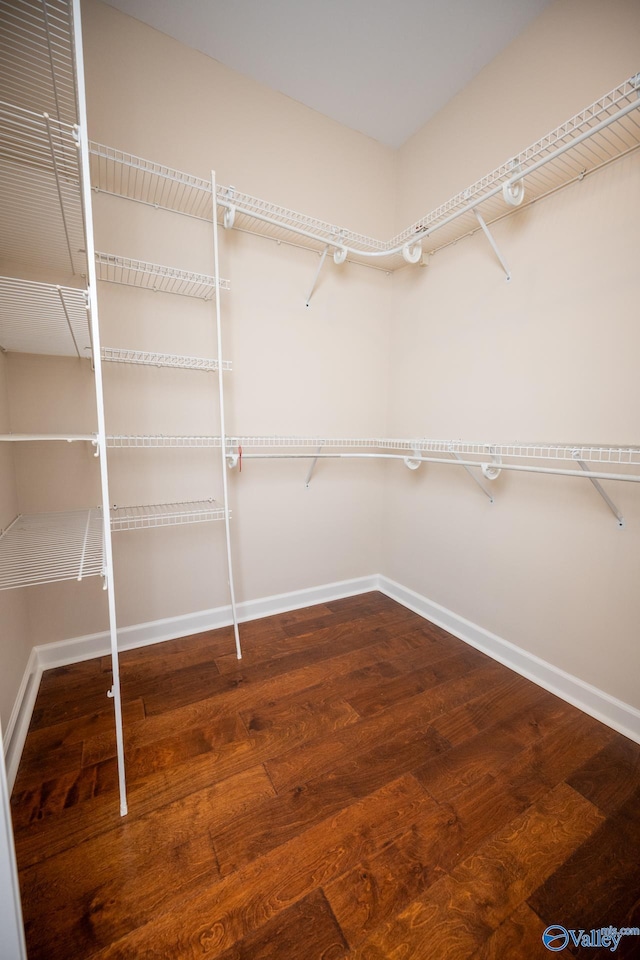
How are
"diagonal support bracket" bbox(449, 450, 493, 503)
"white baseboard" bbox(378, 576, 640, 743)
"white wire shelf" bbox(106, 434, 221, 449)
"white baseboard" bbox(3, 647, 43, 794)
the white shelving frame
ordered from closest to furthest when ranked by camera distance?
1. the white shelving frame
2. "white baseboard" bbox(3, 647, 43, 794)
3. "white baseboard" bbox(378, 576, 640, 743)
4. "white wire shelf" bbox(106, 434, 221, 449)
5. "diagonal support bracket" bbox(449, 450, 493, 503)

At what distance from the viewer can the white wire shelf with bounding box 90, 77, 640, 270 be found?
1283 millimetres

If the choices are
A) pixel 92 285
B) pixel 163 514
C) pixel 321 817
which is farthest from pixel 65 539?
pixel 321 817

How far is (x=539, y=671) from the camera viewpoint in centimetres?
168

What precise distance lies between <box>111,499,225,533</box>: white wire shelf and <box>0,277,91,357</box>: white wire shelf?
2.37ft

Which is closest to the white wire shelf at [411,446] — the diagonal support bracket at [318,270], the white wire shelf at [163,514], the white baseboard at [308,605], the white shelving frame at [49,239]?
the white wire shelf at [163,514]

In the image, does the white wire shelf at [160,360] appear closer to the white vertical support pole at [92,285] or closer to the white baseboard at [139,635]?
the white vertical support pole at [92,285]

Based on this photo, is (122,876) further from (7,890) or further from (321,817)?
(321,817)

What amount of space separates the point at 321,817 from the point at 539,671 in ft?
3.76

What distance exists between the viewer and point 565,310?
1516mm

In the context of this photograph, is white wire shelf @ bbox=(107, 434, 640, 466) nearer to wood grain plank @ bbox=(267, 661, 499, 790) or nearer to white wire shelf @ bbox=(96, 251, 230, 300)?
white wire shelf @ bbox=(96, 251, 230, 300)

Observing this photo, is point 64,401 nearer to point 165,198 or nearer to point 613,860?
point 165,198

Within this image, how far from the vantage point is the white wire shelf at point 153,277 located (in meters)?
1.55

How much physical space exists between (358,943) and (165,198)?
259 centimetres

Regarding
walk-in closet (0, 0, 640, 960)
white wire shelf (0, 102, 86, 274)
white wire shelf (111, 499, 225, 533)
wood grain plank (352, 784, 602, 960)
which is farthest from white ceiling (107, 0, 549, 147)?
wood grain plank (352, 784, 602, 960)
